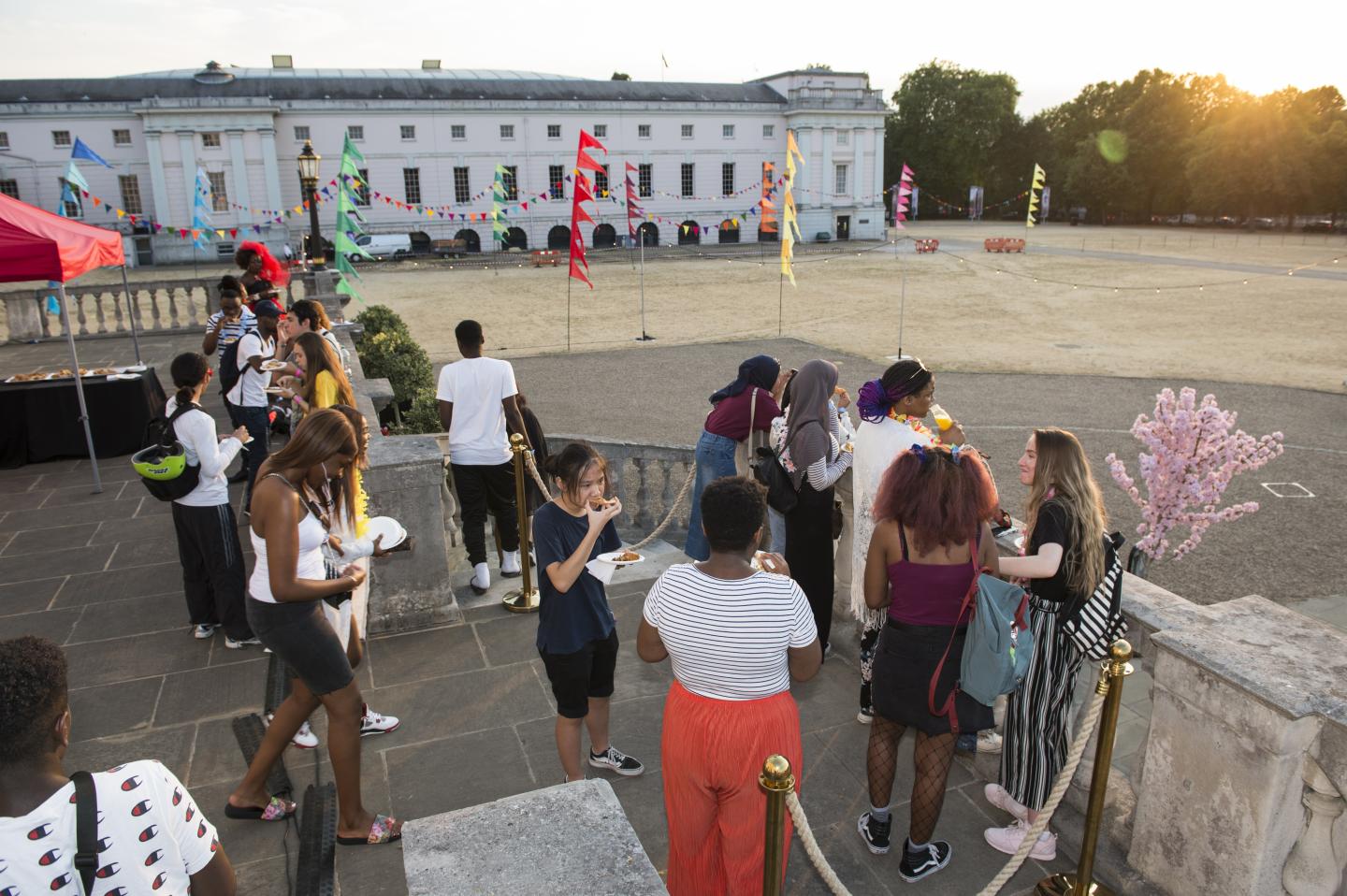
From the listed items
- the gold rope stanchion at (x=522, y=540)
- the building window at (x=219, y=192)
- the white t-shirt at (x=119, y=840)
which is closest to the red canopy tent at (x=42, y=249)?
the gold rope stanchion at (x=522, y=540)

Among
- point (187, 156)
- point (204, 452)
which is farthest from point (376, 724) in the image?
A: point (187, 156)

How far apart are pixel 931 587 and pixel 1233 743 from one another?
1.08 m

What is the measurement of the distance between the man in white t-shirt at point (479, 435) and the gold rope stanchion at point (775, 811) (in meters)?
4.03

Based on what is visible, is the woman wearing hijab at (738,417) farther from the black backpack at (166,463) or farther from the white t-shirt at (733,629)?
the black backpack at (166,463)

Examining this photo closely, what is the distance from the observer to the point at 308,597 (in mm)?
3541

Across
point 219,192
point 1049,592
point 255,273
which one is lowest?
point 1049,592

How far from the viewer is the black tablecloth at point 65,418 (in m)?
9.36

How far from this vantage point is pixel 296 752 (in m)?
4.55

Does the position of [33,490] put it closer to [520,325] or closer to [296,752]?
[296,752]

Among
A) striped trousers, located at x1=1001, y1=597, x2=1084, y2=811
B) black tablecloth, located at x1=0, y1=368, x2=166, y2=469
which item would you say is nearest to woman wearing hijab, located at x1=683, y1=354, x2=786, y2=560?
striped trousers, located at x1=1001, y1=597, x2=1084, y2=811

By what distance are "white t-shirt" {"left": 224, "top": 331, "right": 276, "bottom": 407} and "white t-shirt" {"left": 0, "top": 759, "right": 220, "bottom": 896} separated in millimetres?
6013

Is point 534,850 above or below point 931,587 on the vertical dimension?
below

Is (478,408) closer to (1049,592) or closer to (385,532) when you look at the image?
(385,532)

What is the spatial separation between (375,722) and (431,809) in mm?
739
